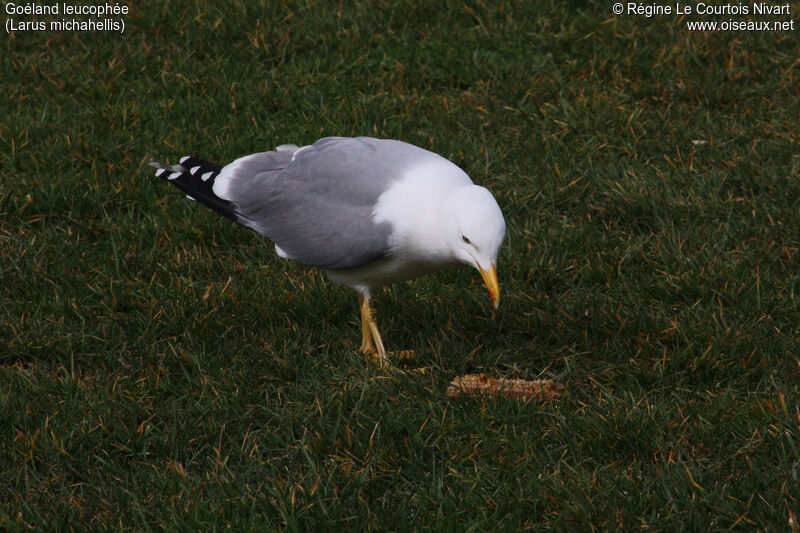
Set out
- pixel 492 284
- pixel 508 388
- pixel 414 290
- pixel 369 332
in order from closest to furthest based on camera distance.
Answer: pixel 492 284, pixel 508 388, pixel 369 332, pixel 414 290

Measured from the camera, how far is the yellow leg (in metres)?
4.39

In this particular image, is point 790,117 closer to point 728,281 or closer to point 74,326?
point 728,281

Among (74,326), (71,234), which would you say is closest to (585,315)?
(74,326)

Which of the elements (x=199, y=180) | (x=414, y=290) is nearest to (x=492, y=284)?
(x=414, y=290)

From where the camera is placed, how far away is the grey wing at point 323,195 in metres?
4.12

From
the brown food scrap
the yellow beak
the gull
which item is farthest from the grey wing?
the brown food scrap

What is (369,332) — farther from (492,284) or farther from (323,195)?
(492,284)

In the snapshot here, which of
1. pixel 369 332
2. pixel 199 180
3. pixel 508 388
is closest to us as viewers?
pixel 508 388

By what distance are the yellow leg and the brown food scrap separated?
1.60 feet

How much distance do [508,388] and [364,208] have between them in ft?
3.10

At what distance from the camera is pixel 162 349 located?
4.39 metres

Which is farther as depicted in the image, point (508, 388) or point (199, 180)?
point (199, 180)

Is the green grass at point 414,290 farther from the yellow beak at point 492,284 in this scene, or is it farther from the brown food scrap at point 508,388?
the yellow beak at point 492,284

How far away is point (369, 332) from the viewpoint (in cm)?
451
